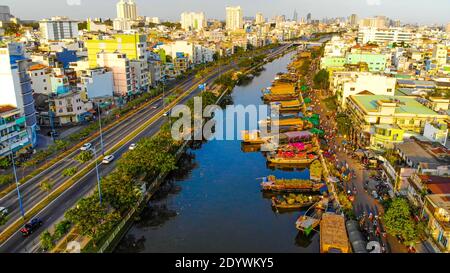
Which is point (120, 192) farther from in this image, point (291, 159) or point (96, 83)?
point (96, 83)

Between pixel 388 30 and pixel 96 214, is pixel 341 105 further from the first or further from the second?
pixel 388 30

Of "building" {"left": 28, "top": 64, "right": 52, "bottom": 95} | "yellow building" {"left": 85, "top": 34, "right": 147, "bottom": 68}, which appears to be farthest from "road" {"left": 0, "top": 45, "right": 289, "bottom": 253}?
"yellow building" {"left": 85, "top": 34, "right": 147, "bottom": 68}

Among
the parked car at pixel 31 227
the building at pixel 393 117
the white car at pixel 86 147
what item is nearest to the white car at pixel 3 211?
the parked car at pixel 31 227

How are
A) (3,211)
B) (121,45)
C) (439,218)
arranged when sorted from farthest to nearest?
(121,45), (3,211), (439,218)

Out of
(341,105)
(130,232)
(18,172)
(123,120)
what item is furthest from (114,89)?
(130,232)

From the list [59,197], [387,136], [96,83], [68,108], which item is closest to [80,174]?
[59,197]
